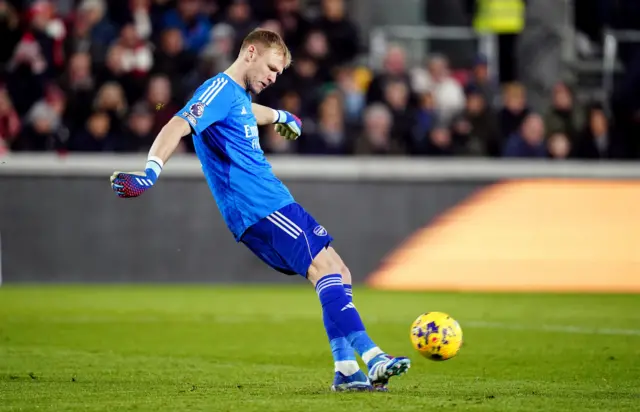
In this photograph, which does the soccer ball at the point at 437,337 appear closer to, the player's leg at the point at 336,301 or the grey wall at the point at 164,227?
the player's leg at the point at 336,301

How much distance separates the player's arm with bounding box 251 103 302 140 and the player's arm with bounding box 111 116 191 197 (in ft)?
3.48

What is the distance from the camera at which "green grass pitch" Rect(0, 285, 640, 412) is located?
683 cm

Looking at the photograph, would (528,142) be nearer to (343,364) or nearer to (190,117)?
(343,364)

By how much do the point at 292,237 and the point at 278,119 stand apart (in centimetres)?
118

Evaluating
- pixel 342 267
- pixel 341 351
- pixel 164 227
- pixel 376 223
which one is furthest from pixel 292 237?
pixel 376 223

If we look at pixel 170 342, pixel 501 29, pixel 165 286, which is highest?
pixel 501 29

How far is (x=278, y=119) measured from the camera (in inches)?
314

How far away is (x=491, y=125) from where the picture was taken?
18.2m

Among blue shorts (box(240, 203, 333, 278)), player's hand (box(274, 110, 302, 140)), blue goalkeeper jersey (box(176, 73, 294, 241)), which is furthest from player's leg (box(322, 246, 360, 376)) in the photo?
player's hand (box(274, 110, 302, 140))

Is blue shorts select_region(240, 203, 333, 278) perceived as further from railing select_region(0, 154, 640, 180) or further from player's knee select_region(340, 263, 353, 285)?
railing select_region(0, 154, 640, 180)

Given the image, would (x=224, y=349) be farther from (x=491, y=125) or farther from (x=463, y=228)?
(x=491, y=125)

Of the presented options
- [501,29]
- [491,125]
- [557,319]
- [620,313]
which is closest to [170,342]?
[557,319]

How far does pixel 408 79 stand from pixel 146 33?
3963 mm

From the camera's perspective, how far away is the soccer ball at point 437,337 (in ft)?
25.1
